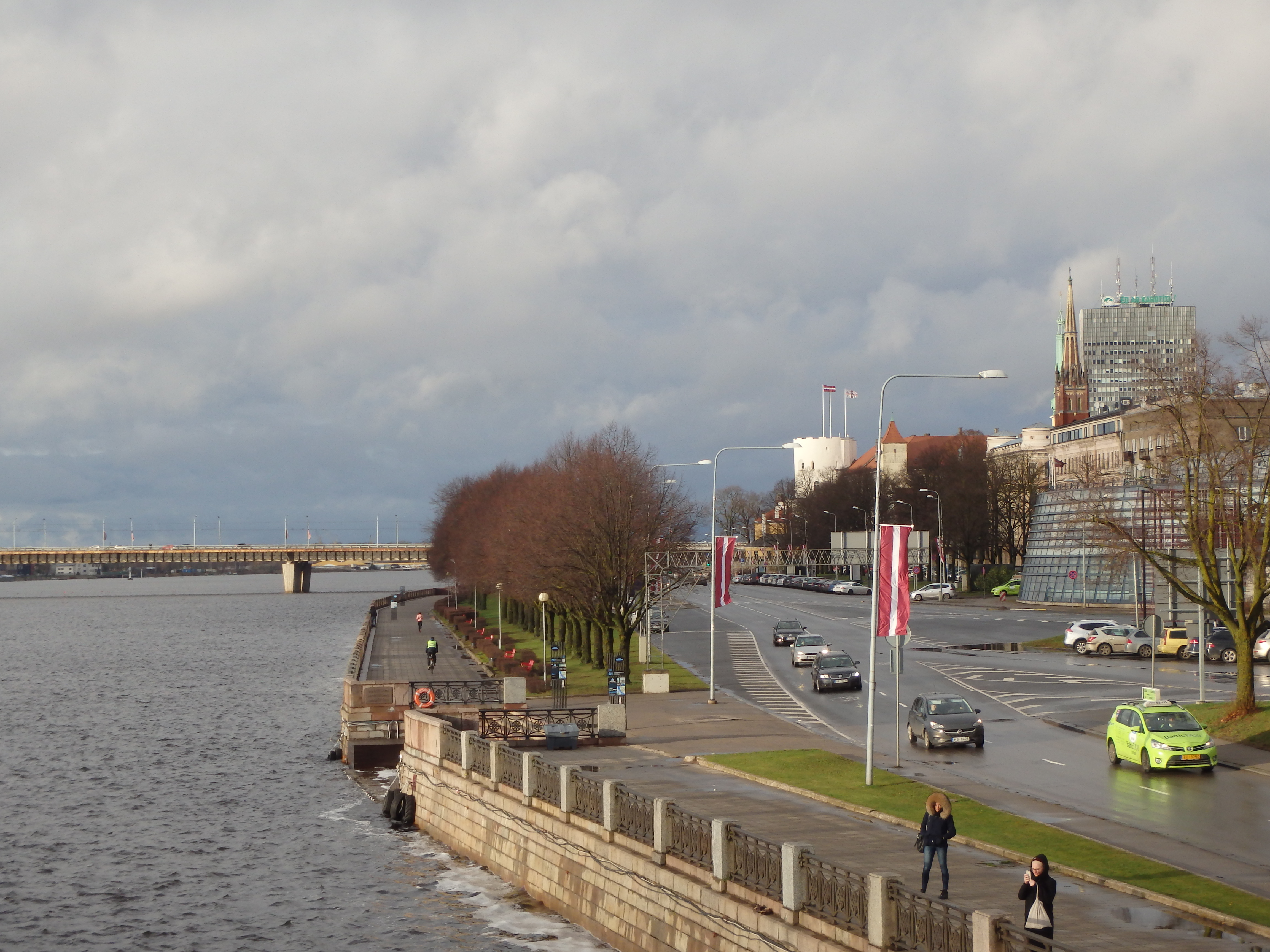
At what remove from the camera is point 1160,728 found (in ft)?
108

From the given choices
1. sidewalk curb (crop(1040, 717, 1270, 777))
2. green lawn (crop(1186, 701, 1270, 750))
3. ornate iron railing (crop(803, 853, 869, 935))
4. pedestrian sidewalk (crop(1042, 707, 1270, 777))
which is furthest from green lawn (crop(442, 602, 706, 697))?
ornate iron railing (crop(803, 853, 869, 935))

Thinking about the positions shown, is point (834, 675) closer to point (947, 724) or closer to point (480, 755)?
point (947, 724)

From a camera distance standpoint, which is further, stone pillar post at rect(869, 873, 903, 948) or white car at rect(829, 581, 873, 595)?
white car at rect(829, 581, 873, 595)

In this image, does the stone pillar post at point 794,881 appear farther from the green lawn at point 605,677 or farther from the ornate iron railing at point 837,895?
the green lawn at point 605,677

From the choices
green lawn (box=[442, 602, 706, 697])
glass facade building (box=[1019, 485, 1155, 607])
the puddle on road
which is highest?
glass facade building (box=[1019, 485, 1155, 607])

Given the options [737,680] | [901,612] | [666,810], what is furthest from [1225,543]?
[666,810]

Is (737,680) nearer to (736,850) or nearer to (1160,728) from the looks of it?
(1160,728)

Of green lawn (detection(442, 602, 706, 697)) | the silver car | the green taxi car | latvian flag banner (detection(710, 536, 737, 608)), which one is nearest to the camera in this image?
the green taxi car

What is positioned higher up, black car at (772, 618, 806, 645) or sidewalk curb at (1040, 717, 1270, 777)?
black car at (772, 618, 806, 645)

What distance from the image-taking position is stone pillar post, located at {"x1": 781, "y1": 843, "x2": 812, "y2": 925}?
17.8 metres

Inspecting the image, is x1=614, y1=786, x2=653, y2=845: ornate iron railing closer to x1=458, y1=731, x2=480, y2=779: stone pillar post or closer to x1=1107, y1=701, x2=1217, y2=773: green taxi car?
x1=458, y1=731, x2=480, y2=779: stone pillar post

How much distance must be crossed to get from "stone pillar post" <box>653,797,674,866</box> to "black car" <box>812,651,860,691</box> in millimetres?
32524

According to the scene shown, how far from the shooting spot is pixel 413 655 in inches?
3233

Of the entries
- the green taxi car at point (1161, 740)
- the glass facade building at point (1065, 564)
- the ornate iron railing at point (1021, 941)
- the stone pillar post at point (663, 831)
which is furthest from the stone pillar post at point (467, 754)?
the glass facade building at point (1065, 564)
